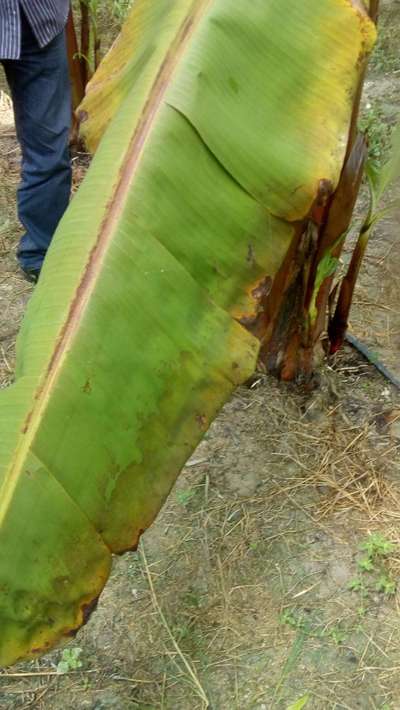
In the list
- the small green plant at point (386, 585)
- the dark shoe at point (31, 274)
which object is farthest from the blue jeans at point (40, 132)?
the small green plant at point (386, 585)

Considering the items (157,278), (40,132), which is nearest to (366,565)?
(157,278)

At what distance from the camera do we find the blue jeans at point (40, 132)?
82.9 inches

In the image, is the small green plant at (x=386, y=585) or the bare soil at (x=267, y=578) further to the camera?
the small green plant at (x=386, y=585)

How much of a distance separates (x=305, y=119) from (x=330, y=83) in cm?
7

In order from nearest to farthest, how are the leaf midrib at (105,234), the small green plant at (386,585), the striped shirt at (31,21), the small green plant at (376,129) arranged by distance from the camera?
the leaf midrib at (105,234) → the small green plant at (386,585) → the striped shirt at (31,21) → the small green plant at (376,129)

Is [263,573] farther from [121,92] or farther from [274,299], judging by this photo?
[121,92]

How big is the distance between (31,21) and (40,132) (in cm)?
36

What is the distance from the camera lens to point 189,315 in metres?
1.11

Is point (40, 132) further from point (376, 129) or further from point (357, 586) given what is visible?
point (357, 586)

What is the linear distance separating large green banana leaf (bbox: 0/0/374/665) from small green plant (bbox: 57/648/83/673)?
0.48 meters

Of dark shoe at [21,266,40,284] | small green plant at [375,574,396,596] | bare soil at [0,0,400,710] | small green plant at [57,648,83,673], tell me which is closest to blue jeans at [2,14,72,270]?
dark shoe at [21,266,40,284]

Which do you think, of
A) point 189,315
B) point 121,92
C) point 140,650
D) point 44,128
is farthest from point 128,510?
point 44,128

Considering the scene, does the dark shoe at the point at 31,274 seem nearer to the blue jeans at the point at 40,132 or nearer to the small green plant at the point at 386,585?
→ the blue jeans at the point at 40,132

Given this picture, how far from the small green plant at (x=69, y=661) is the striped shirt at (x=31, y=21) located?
4.73 feet
